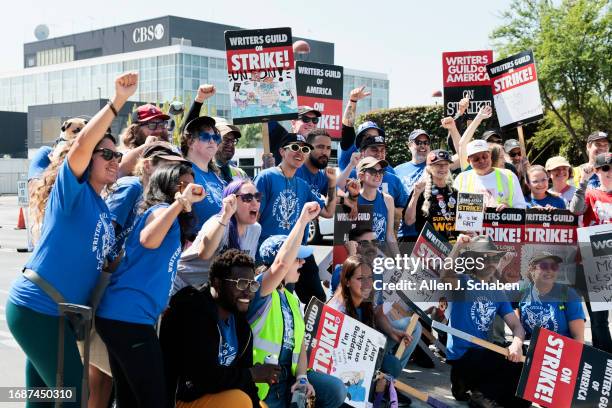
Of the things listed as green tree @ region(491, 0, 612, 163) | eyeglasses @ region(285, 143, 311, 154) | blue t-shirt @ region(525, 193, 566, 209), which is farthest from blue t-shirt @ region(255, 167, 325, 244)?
green tree @ region(491, 0, 612, 163)

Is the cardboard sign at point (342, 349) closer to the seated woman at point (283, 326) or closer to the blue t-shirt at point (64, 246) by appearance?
the seated woman at point (283, 326)

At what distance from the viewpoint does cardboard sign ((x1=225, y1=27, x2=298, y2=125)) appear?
767 cm

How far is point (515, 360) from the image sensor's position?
5934 millimetres

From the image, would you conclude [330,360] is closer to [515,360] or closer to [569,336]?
[515,360]

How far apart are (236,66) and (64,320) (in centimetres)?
456

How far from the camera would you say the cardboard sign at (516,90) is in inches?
356

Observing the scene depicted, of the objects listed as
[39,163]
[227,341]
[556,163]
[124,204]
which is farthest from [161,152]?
[556,163]

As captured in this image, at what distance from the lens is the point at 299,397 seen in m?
4.83

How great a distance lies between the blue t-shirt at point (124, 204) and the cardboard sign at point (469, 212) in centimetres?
309

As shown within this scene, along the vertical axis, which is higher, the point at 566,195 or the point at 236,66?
the point at 236,66

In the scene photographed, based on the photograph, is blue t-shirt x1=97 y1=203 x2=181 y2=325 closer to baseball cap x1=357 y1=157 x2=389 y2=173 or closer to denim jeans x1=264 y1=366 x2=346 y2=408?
denim jeans x1=264 y1=366 x2=346 y2=408

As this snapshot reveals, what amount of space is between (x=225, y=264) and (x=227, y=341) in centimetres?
41

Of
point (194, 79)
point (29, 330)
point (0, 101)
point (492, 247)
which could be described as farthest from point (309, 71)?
point (0, 101)

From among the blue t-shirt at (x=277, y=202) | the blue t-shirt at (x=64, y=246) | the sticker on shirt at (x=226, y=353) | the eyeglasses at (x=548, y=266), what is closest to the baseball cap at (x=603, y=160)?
the eyeglasses at (x=548, y=266)
